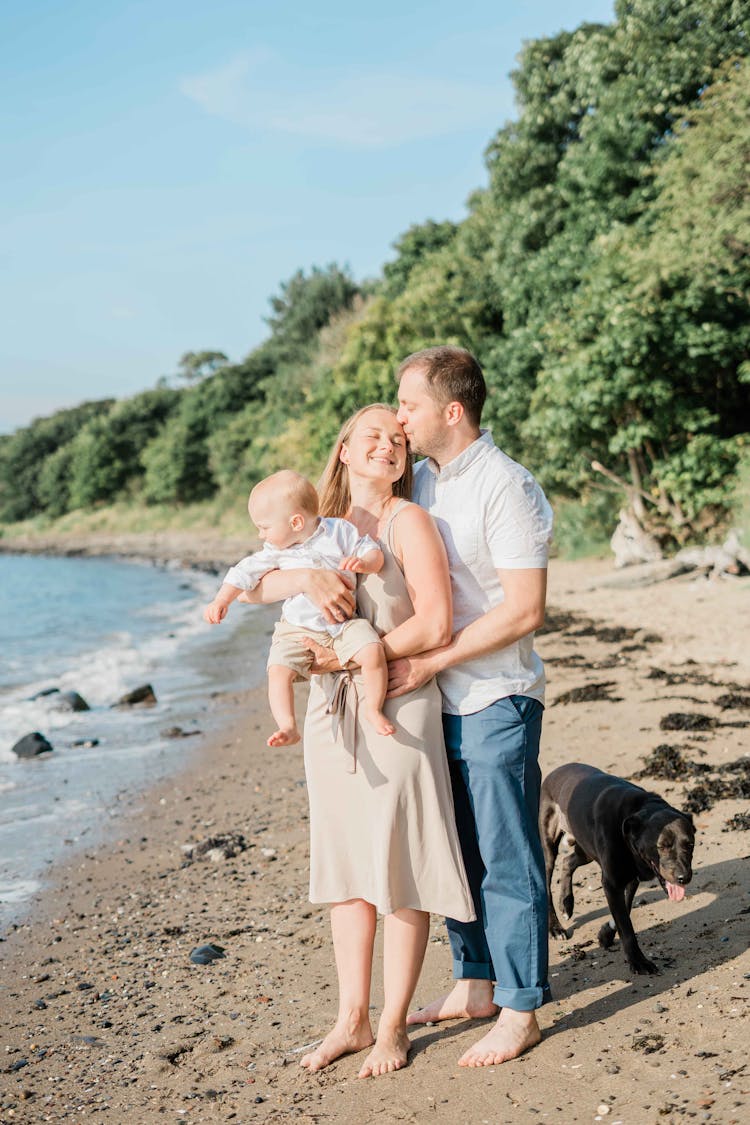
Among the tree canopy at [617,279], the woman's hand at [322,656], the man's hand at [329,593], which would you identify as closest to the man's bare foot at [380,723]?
the woman's hand at [322,656]

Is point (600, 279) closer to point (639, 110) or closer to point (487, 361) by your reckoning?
point (639, 110)

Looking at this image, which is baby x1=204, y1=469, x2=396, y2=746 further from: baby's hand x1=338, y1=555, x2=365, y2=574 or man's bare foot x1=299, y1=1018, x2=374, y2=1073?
man's bare foot x1=299, y1=1018, x2=374, y2=1073

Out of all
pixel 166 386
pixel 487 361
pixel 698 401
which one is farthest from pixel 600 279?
pixel 166 386

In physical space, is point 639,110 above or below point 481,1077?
above

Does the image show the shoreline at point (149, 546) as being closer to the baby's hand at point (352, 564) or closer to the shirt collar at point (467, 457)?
the shirt collar at point (467, 457)

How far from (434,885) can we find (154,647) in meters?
15.8

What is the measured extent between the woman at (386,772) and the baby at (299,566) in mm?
75

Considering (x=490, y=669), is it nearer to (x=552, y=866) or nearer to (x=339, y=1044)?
(x=339, y=1044)

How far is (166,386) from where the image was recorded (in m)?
77.4

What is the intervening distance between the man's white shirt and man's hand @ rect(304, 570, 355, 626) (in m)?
0.40

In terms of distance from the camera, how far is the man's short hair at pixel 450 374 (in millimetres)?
3246

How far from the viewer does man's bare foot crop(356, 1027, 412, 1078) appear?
3.35 metres

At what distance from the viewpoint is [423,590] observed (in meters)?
3.18

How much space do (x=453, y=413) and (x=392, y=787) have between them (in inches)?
48.1
